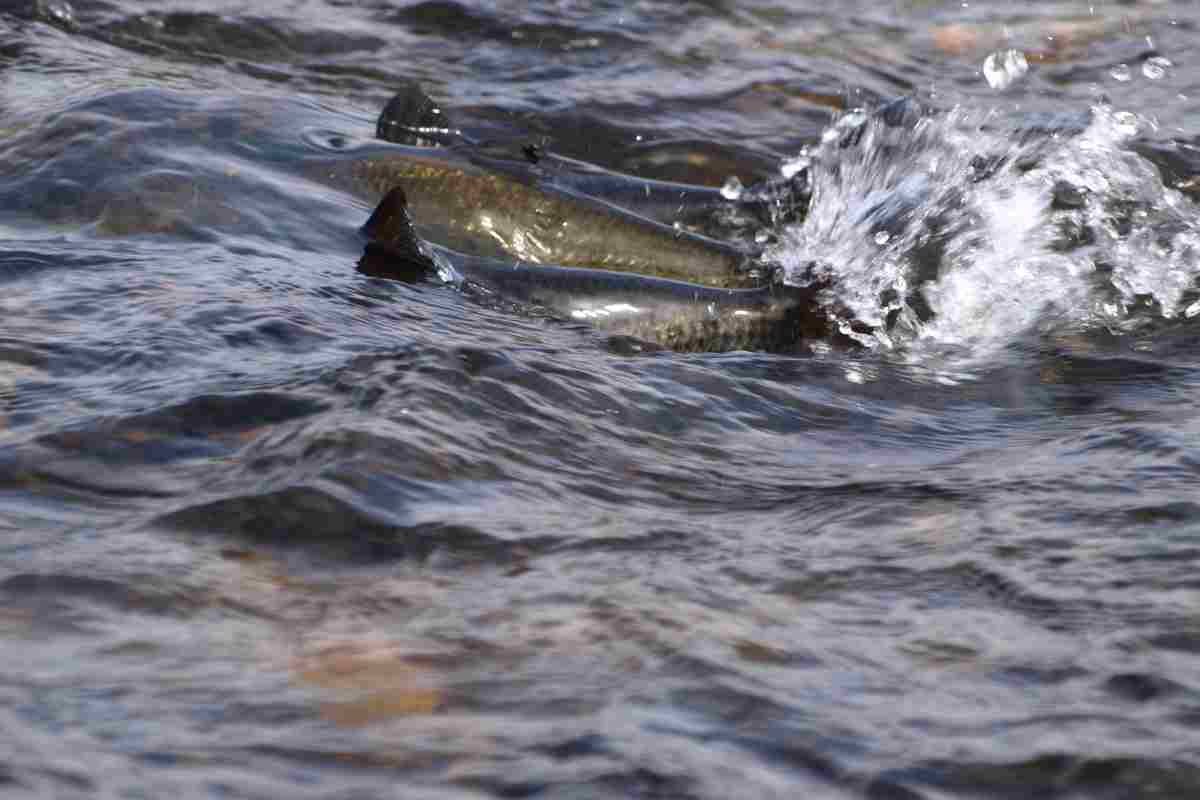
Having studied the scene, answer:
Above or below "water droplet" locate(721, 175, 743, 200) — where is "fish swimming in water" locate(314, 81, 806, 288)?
below

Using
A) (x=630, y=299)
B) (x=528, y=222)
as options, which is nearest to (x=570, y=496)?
(x=630, y=299)

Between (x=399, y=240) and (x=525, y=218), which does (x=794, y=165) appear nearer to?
(x=525, y=218)

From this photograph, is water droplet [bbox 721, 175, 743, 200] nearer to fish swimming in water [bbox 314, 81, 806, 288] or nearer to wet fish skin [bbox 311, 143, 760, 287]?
fish swimming in water [bbox 314, 81, 806, 288]

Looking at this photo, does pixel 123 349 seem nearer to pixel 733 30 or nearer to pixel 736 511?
pixel 736 511

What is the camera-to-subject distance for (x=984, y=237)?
5844 mm

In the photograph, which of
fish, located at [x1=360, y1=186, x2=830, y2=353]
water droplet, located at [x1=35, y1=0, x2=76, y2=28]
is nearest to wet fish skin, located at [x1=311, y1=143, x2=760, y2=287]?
fish, located at [x1=360, y1=186, x2=830, y2=353]

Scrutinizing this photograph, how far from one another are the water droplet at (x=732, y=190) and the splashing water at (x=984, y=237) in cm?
31

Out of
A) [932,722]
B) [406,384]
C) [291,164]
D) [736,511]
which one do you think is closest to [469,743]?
[932,722]

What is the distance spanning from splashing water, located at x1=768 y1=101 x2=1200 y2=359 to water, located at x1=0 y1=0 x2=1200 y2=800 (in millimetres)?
21

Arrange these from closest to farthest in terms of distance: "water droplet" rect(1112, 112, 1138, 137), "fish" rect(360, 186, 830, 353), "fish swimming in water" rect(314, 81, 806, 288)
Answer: "fish" rect(360, 186, 830, 353), "fish swimming in water" rect(314, 81, 806, 288), "water droplet" rect(1112, 112, 1138, 137)

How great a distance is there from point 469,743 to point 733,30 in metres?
7.70

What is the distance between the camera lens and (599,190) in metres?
6.52

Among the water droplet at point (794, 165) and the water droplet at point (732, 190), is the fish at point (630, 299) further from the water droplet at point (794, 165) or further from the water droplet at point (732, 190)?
the water droplet at point (794, 165)

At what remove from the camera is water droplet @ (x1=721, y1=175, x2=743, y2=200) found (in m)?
6.63
